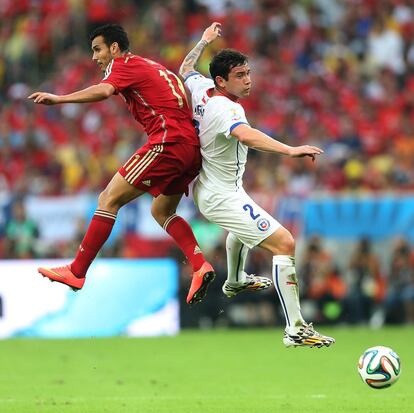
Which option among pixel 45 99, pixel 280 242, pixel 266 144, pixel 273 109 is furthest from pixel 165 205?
pixel 273 109

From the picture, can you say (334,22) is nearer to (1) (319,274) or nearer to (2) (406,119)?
(2) (406,119)

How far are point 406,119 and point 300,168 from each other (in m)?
2.25

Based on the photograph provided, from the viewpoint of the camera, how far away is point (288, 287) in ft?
34.8

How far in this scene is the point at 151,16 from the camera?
25.7 m

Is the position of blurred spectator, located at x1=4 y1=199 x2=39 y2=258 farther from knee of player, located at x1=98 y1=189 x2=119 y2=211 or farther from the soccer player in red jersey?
knee of player, located at x1=98 y1=189 x2=119 y2=211

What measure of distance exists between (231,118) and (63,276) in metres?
2.15

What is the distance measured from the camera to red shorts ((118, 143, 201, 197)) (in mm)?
10672

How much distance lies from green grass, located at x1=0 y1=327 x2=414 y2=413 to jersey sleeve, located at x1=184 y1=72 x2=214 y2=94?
295 centimetres

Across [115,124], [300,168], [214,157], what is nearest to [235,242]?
[214,157]

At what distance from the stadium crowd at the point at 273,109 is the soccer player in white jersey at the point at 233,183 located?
8.72 m

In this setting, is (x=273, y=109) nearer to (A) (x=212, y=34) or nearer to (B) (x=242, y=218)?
(A) (x=212, y=34)

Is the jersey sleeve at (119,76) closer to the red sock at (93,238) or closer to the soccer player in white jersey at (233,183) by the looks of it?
the soccer player in white jersey at (233,183)

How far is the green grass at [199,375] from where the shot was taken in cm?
1073

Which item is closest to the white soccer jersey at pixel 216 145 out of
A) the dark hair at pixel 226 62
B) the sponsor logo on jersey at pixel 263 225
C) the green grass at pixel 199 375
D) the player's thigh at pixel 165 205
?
the dark hair at pixel 226 62
